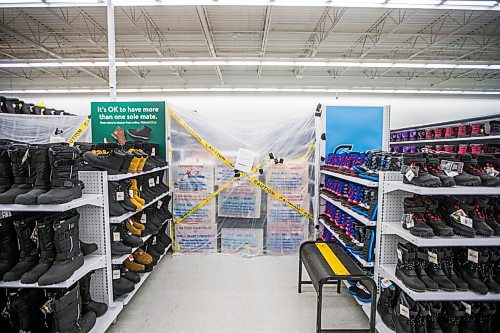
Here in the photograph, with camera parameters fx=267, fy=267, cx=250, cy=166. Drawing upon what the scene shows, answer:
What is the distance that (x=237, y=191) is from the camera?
3.97m

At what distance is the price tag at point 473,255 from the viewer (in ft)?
Result: 6.32

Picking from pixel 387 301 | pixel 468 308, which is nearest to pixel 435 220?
pixel 468 308

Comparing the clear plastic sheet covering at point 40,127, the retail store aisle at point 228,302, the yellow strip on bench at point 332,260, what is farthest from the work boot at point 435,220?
the clear plastic sheet covering at point 40,127


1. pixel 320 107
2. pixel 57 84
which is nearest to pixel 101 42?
pixel 57 84

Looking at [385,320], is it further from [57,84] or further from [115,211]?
[57,84]

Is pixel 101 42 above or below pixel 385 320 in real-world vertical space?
above

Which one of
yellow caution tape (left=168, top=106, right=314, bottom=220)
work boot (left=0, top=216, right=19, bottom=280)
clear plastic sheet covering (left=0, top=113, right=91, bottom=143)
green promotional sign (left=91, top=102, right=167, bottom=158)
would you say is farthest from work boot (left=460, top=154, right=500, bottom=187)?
clear plastic sheet covering (left=0, top=113, right=91, bottom=143)

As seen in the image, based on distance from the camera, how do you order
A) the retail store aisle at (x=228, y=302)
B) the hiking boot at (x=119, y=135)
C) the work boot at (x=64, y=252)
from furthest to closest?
the hiking boot at (x=119, y=135), the retail store aisle at (x=228, y=302), the work boot at (x=64, y=252)

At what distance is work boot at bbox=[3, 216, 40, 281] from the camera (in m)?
1.81

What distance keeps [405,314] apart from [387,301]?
0.27 meters

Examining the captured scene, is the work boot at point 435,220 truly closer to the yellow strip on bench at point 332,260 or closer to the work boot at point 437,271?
the work boot at point 437,271

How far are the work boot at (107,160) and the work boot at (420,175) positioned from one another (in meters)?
2.50

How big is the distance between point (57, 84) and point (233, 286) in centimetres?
1253

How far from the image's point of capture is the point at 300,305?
2.73 metres
